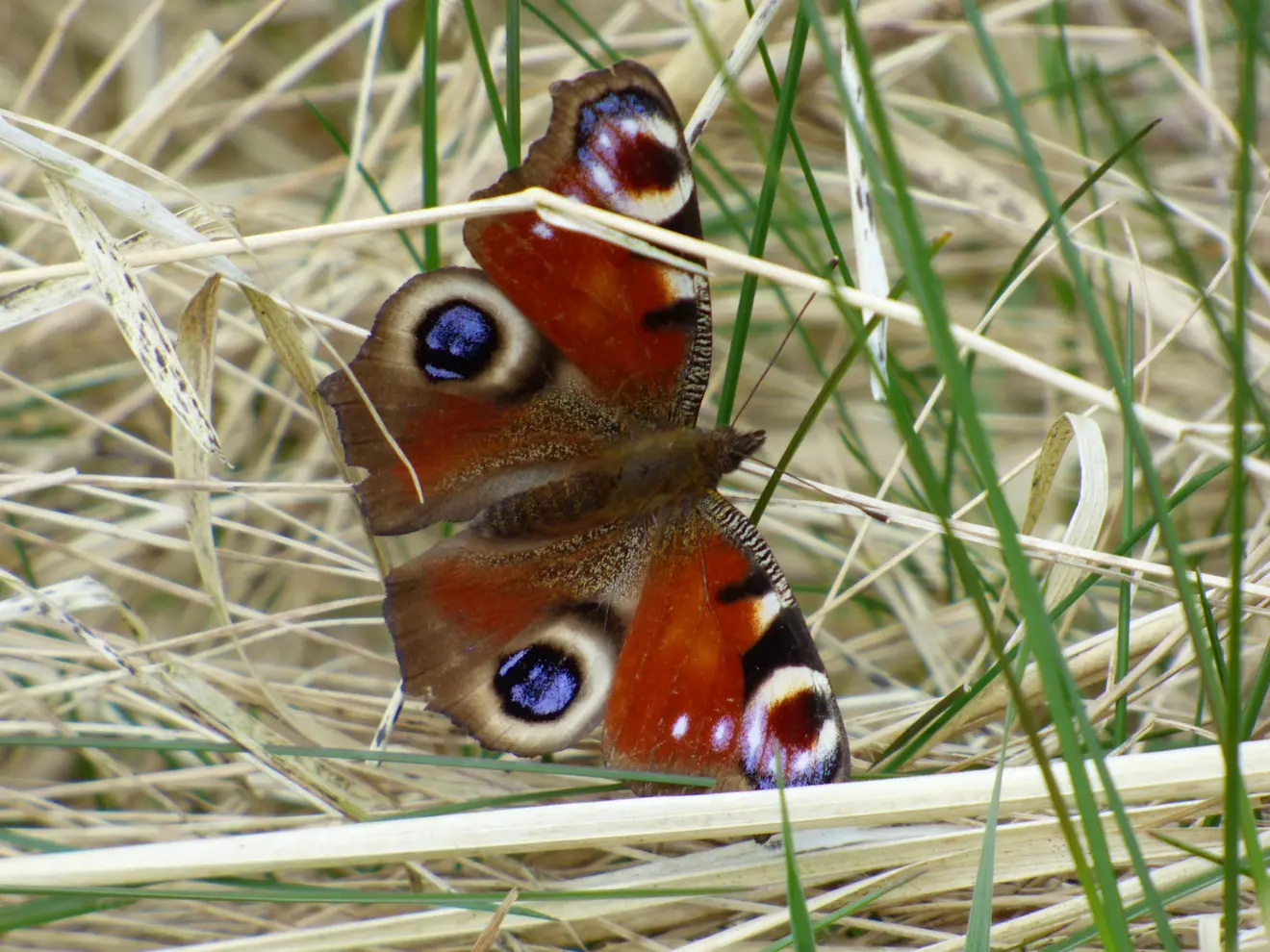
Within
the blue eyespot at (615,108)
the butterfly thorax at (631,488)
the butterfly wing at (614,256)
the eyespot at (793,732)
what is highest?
the blue eyespot at (615,108)

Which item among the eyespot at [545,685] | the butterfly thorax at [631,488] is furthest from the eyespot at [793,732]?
the butterfly thorax at [631,488]

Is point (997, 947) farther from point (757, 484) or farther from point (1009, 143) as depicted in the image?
point (1009, 143)

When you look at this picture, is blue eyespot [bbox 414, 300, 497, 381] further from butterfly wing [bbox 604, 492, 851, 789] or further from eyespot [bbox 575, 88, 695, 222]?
butterfly wing [bbox 604, 492, 851, 789]

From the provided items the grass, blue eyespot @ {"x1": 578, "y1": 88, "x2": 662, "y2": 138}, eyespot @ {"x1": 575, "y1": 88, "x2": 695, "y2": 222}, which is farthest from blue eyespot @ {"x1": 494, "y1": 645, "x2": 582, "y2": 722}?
blue eyespot @ {"x1": 578, "y1": 88, "x2": 662, "y2": 138}

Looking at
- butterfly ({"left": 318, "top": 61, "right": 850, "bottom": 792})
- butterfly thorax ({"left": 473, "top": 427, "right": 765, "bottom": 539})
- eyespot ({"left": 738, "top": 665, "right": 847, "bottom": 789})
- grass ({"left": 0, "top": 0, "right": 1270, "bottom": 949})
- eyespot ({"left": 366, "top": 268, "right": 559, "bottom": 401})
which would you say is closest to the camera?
grass ({"left": 0, "top": 0, "right": 1270, "bottom": 949})

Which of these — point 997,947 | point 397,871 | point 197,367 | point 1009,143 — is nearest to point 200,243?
point 197,367

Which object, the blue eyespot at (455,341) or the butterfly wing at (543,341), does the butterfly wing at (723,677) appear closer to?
the butterfly wing at (543,341)

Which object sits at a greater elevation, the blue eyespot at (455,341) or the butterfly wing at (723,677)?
the blue eyespot at (455,341)

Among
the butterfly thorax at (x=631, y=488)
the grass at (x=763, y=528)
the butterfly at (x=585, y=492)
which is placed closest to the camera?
the grass at (x=763, y=528)
